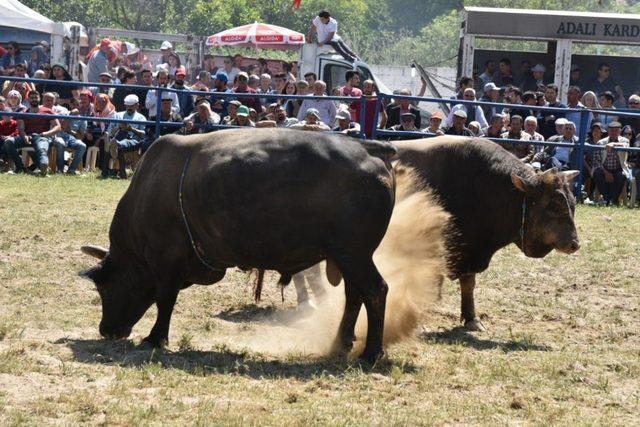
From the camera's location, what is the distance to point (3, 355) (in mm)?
6520

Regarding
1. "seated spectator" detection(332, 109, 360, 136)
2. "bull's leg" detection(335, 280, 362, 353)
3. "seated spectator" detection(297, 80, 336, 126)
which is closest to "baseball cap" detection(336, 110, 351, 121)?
"seated spectator" detection(332, 109, 360, 136)

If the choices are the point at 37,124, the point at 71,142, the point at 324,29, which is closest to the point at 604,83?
the point at 324,29

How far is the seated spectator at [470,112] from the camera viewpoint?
16.2 meters

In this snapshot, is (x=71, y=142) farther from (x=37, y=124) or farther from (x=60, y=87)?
(x=60, y=87)

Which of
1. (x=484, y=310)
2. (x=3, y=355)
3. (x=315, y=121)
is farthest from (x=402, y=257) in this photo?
(x=315, y=121)

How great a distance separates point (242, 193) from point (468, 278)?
2679 millimetres

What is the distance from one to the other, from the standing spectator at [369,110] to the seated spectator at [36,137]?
4.49 meters

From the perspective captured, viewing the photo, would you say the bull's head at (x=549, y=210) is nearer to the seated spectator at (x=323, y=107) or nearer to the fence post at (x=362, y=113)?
the fence post at (x=362, y=113)

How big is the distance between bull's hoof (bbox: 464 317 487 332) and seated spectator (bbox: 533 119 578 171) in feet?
24.2

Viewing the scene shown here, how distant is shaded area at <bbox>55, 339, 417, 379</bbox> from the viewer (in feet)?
21.9

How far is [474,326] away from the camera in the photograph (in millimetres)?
8742

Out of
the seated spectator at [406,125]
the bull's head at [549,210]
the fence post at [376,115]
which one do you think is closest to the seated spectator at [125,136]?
the fence post at [376,115]

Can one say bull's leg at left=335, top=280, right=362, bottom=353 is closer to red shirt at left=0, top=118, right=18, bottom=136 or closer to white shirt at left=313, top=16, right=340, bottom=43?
red shirt at left=0, top=118, right=18, bottom=136

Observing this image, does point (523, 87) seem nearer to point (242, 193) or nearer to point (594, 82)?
point (594, 82)
